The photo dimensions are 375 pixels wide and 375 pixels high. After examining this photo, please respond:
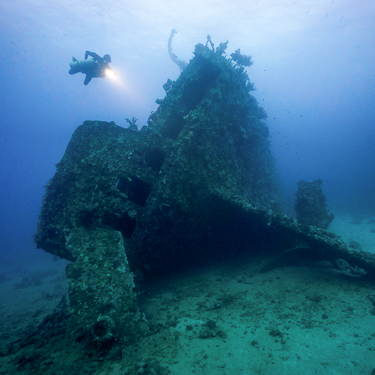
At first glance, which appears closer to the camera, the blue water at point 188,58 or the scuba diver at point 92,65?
the scuba diver at point 92,65

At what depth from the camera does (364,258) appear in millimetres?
4289

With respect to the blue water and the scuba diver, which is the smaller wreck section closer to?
the scuba diver

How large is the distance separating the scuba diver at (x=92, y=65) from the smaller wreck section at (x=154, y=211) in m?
5.12

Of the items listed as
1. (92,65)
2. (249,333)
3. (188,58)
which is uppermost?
(188,58)

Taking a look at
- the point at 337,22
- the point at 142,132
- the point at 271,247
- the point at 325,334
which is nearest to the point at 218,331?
the point at 325,334

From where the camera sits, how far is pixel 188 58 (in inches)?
2530

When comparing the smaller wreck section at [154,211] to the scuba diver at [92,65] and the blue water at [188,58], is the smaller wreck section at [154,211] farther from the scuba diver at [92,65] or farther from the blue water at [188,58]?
the blue water at [188,58]

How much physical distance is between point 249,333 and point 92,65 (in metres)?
12.9

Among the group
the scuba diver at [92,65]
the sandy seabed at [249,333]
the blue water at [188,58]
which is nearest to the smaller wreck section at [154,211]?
the sandy seabed at [249,333]

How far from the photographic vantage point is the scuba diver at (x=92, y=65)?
31.8ft

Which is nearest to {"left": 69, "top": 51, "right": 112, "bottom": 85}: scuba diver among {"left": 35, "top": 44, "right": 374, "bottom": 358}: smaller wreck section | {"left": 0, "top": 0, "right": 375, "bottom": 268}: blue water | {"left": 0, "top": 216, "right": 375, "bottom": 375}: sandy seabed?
{"left": 35, "top": 44, "right": 374, "bottom": 358}: smaller wreck section

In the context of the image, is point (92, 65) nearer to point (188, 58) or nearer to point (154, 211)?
point (154, 211)

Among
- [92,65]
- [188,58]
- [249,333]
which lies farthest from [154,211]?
[188,58]

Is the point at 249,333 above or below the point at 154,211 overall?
below
